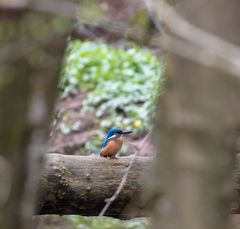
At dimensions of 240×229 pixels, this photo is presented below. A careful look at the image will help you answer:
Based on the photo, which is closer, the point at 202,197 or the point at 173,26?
the point at 173,26

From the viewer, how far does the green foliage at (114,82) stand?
10086mm

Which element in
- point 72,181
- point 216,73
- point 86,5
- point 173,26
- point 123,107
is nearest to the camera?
point 173,26

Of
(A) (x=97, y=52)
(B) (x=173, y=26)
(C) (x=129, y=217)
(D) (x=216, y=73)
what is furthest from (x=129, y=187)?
(A) (x=97, y=52)

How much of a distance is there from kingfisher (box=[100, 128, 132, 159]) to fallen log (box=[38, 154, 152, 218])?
0.62 m

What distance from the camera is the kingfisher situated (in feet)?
19.3

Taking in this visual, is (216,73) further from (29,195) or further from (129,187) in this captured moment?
(129,187)

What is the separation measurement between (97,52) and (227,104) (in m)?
9.89

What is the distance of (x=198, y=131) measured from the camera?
2387 millimetres

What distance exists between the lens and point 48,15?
8.04ft

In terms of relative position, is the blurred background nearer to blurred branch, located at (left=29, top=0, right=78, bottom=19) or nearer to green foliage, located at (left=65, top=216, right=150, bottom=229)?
blurred branch, located at (left=29, top=0, right=78, bottom=19)

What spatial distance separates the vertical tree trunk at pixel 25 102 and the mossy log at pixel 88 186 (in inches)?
83.5

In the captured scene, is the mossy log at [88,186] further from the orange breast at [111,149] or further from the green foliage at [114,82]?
the green foliage at [114,82]

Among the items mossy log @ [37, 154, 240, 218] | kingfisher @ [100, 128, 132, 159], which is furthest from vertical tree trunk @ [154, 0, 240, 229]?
kingfisher @ [100, 128, 132, 159]

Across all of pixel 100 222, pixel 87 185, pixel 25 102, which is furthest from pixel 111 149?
pixel 25 102
